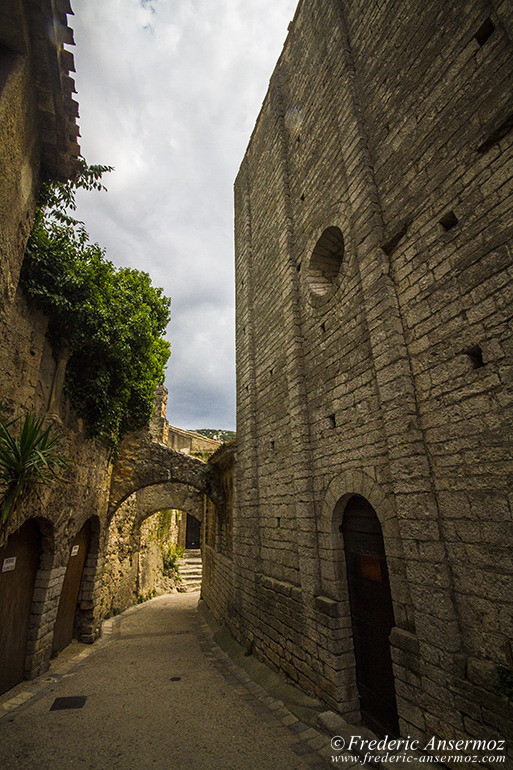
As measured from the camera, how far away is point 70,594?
24.8ft

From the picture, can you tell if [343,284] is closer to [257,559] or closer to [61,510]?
[257,559]

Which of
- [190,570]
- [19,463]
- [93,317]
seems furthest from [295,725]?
[190,570]

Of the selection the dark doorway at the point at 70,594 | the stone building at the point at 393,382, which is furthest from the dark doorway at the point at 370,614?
the dark doorway at the point at 70,594

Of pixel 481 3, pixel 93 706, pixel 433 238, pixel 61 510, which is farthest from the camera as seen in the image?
pixel 61 510

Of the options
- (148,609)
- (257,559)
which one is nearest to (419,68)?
(257,559)

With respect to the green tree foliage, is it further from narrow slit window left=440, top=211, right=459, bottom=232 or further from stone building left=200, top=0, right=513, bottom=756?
narrow slit window left=440, top=211, right=459, bottom=232

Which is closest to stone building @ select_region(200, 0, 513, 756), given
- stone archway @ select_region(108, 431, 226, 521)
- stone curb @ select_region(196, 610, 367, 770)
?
stone curb @ select_region(196, 610, 367, 770)

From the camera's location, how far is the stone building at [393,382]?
9.14 ft

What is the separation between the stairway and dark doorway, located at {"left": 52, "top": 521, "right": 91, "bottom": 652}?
1030 centimetres

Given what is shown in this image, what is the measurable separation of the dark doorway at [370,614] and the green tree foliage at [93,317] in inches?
225

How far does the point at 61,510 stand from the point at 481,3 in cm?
858

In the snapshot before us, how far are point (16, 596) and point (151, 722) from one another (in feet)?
9.37

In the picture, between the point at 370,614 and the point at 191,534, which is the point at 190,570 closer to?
the point at 191,534

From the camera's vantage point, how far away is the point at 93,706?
4781 mm
